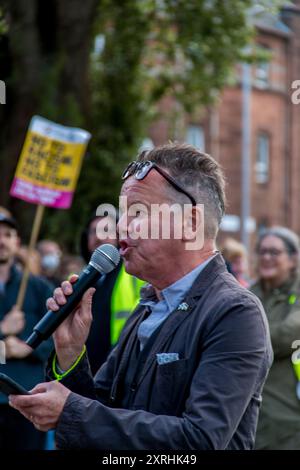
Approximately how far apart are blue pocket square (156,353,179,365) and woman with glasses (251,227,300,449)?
9.15 ft

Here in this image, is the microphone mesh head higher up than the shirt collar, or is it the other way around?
the microphone mesh head

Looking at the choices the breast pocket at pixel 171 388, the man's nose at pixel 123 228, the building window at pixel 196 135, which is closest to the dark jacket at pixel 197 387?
the breast pocket at pixel 171 388

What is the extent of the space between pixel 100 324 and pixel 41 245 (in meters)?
6.58

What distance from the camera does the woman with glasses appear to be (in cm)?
543

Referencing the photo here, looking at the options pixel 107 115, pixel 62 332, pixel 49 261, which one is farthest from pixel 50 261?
pixel 62 332

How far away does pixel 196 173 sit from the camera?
2.88m

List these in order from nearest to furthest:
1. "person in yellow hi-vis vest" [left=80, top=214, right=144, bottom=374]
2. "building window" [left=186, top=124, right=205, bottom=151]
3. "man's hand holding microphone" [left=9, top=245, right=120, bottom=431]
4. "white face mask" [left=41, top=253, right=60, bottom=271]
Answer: "man's hand holding microphone" [left=9, top=245, right=120, bottom=431] < "person in yellow hi-vis vest" [left=80, top=214, right=144, bottom=374] < "white face mask" [left=41, top=253, right=60, bottom=271] < "building window" [left=186, top=124, right=205, bottom=151]

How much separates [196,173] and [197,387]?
0.68 meters

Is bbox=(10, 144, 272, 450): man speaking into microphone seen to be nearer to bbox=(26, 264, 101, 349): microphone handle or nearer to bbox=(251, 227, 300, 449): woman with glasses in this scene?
bbox=(26, 264, 101, 349): microphone handle

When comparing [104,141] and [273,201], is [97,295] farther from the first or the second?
[273,201]

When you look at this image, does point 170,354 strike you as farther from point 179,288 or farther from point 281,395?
point 281,395

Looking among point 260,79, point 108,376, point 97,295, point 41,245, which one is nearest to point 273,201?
point 260,79

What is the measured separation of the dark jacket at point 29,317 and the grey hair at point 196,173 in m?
4.26

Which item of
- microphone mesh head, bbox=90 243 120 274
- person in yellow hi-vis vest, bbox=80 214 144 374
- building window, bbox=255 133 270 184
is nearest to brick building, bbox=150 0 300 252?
building window, bbox=255 133 270 184
